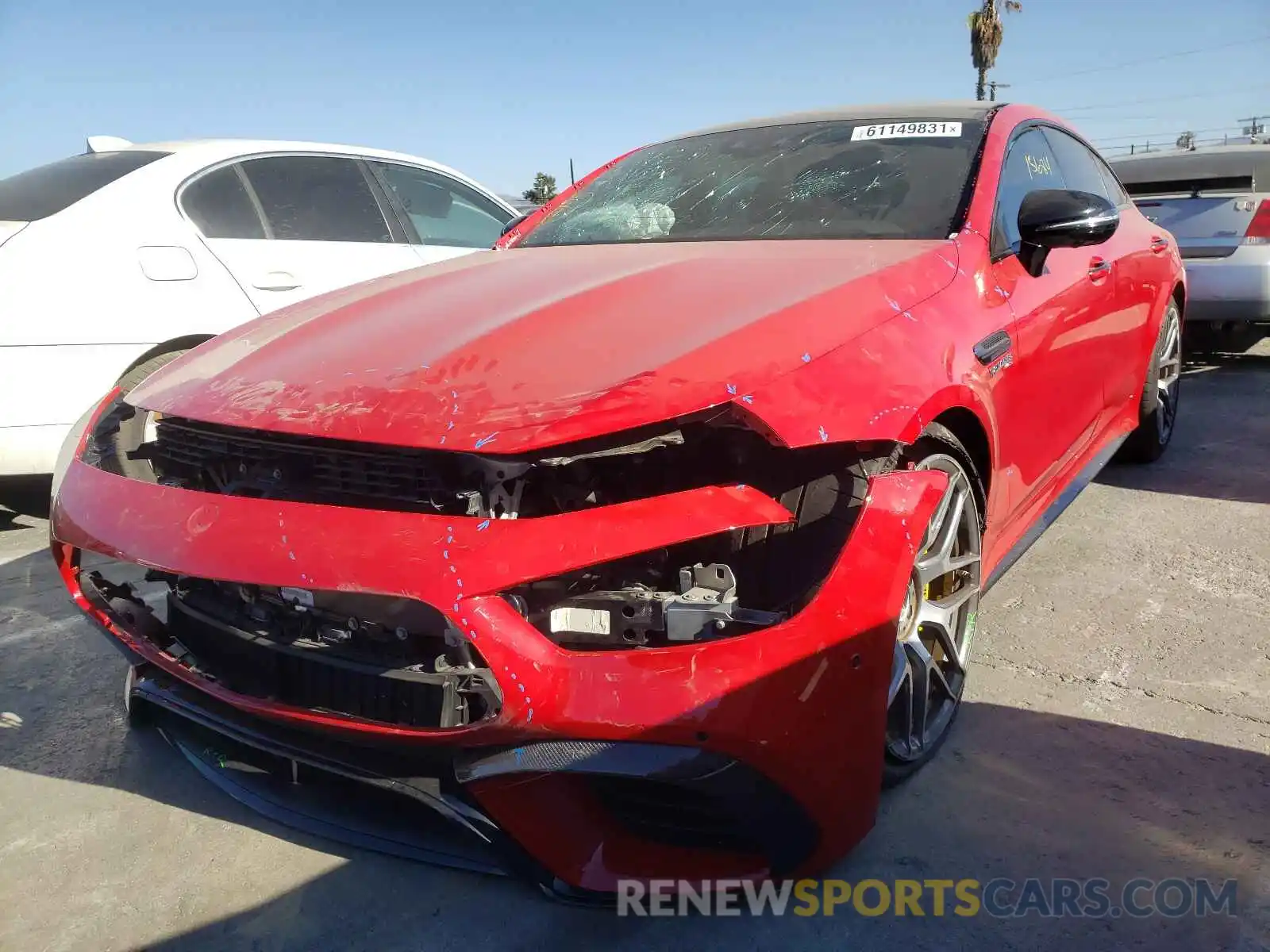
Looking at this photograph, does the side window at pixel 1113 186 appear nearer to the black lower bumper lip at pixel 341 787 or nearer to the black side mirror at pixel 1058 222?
the black side mirror at pixel 1058 222

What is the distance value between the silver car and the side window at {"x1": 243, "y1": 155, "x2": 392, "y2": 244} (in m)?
4.23

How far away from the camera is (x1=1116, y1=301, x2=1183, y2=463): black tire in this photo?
4129mm

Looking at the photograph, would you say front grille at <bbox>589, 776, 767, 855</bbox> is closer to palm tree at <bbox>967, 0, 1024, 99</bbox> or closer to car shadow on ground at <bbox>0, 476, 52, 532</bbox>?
car shadow on ground at <bbox>0, 476, 52, 532</bbox>

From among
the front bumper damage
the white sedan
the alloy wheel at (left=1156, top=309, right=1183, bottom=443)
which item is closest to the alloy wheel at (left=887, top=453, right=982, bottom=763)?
the front bumper damage

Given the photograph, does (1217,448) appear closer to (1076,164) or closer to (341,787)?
(1076,164)

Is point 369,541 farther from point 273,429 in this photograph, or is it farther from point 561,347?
point 561,347

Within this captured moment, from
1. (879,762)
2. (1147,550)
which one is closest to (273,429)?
(879,762)

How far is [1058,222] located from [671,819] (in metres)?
1.80

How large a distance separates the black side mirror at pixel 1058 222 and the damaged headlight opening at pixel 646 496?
43.4 inches

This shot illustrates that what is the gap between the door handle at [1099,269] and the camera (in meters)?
3.07

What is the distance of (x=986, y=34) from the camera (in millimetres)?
28547

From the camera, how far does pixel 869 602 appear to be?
165 centimetres

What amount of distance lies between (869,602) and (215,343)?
5.59 ft

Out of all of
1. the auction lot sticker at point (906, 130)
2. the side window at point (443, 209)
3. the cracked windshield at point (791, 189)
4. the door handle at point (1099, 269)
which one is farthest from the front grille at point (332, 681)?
the side window at point (443, 209)
